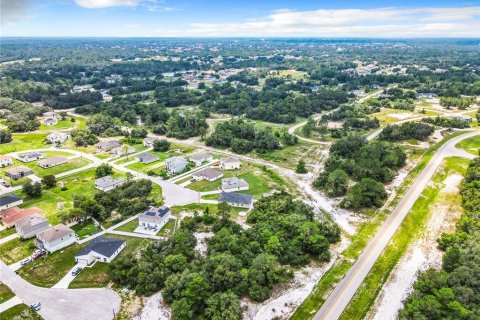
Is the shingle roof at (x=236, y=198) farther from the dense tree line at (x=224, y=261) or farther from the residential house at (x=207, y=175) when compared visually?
the residential house at (x=207, y=175)

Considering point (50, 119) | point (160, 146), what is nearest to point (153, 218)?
point (160, 146)

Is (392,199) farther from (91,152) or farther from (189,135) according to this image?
(91,152)

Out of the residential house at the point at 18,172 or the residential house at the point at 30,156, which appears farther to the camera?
the residential house at the point at 30,156

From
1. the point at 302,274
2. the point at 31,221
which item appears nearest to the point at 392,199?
the point at 302,274

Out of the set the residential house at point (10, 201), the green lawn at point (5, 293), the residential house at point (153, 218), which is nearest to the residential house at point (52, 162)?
the residential house at point (10, 201)

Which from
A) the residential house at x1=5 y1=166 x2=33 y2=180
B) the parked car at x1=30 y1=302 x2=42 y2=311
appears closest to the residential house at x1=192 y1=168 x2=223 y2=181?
the residential house at x1=5 y1=166 x2=33 y2=180

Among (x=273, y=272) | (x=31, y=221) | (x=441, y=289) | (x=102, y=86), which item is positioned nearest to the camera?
(x=441, y=289)
